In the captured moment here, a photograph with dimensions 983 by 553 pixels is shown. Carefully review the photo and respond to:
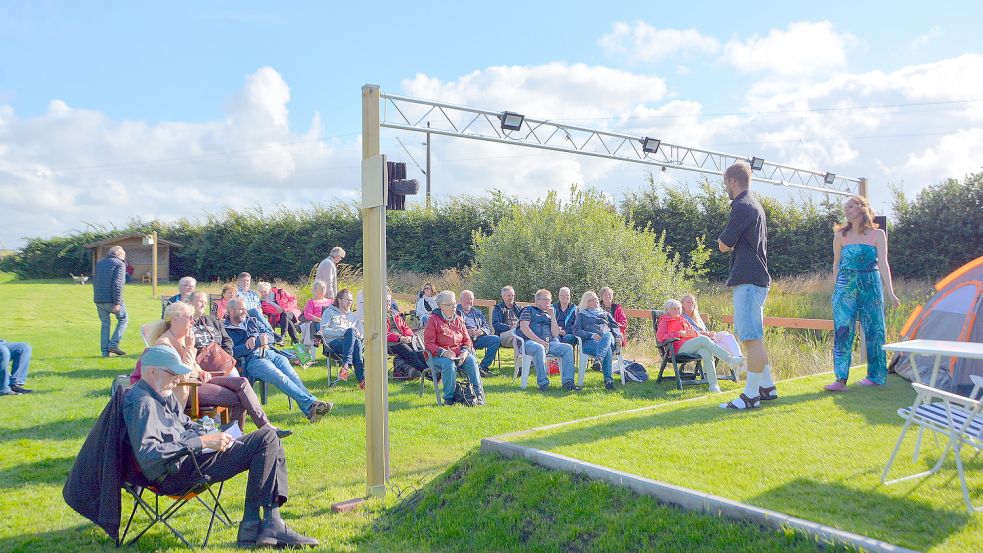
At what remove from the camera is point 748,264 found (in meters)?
6.11

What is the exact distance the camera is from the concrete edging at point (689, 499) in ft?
11.0

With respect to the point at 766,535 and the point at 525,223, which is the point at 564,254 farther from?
the point at 766,535

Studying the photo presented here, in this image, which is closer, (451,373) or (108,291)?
(451,373)

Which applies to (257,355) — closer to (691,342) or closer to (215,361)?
(215,361)

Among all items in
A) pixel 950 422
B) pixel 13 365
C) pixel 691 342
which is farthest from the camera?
pixel 13 365

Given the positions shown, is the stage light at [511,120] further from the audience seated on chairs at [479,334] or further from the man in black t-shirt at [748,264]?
the man in black t-shirt at [748,264]

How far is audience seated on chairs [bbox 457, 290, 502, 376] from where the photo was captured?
10.0 meters

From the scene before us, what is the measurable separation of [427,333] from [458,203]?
1869 centimetres

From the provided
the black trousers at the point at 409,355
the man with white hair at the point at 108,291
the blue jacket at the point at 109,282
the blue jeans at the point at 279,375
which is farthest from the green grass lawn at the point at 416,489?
the blue jacket at the point at 109,282

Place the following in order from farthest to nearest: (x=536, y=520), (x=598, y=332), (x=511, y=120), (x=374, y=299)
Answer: (x=511, y=120) → (x=598, y=332) → (x=374, y=299) → (x=536, y=520)

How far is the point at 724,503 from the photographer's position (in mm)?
3832

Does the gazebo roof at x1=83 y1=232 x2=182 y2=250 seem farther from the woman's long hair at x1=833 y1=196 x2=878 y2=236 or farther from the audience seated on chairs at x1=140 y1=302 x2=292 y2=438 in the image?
the woman's long hair at x1=833 y1=196 x2=878 y2=236

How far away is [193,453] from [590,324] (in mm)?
6097

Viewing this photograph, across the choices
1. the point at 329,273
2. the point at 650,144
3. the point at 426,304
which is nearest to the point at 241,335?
the point at 329,273
